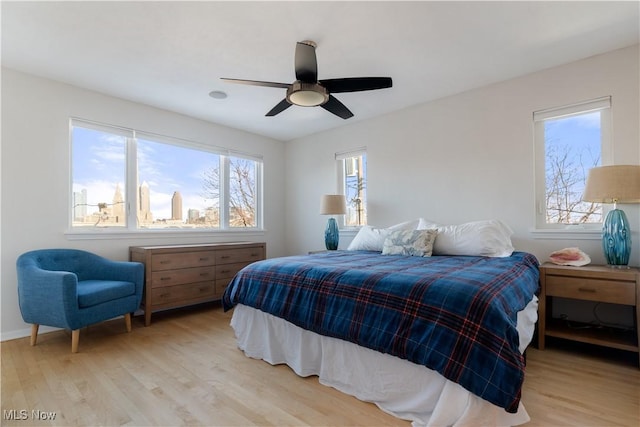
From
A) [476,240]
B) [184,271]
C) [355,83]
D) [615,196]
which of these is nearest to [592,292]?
[615,196]

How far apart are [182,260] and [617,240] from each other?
3978 millimetres

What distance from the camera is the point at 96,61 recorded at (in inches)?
107

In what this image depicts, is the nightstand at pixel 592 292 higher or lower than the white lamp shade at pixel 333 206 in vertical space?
lower

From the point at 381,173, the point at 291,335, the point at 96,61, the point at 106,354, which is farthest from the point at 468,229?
the point at 96,61

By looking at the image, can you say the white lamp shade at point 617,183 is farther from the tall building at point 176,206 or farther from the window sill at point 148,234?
the tall building at point 176,206

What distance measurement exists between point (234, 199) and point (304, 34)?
2.87 m

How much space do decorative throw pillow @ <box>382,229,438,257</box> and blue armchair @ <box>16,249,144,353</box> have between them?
8.05 feet

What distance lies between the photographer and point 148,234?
12.2 feet

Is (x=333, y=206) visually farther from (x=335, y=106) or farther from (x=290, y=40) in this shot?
(x=290, y=40)

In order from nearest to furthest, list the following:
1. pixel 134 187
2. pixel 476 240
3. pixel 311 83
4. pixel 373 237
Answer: pixel 311 83 < pixel 476 240 < pixel 373 237 < pixel 134 187

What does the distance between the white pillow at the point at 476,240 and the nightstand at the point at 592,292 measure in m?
0.35

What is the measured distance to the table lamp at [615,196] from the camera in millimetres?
2258

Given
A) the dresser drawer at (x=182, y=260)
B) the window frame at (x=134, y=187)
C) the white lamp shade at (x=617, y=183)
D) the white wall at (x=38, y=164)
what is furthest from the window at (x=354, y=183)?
the white wall at (x=38, y=164)

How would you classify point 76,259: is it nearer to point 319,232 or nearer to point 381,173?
point 319,232
